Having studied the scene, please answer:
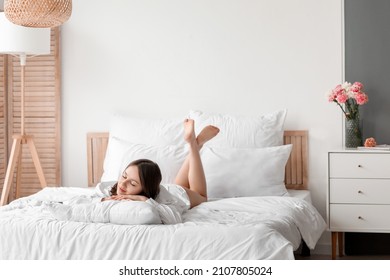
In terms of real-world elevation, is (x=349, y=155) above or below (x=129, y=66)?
below

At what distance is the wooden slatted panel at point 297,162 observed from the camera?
17.0 ft

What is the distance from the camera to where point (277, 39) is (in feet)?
17.0

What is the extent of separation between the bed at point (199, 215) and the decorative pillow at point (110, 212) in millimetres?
22

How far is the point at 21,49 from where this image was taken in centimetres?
509

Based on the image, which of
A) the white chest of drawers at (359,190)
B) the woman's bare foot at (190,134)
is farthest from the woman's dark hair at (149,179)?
the white chest of drawers at (359,190)

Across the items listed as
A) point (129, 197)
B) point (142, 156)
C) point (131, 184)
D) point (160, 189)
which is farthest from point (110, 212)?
point (142, 156)

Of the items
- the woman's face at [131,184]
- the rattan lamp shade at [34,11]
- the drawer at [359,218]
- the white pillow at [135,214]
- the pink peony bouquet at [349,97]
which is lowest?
the drawer at [359,218]

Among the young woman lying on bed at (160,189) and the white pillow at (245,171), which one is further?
the white pillow at (245,171)

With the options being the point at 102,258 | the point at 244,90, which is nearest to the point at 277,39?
the point at 244,90

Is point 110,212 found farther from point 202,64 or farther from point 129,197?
point 202,64

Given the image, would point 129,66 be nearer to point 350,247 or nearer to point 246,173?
point 246,173

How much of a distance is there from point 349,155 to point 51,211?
1.92 metres

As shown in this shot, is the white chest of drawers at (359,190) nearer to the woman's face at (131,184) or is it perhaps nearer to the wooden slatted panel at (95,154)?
the woman's face at (131,184)
